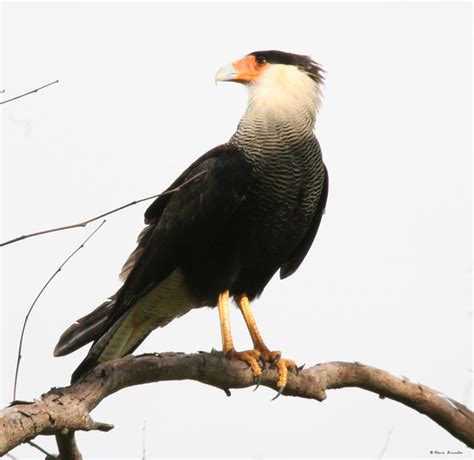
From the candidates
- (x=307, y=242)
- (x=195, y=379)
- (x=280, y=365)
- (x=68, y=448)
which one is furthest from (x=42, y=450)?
(x=307, y=242)

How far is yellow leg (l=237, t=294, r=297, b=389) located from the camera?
4.64m

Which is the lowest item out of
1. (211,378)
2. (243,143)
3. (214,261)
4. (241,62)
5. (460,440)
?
(460,440)

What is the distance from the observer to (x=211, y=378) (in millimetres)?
4230

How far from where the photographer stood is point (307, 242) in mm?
5543

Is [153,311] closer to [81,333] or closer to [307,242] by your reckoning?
[81,333]

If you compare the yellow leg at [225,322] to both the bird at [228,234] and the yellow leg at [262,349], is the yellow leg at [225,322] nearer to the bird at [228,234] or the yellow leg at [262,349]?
the bird at [228,234]

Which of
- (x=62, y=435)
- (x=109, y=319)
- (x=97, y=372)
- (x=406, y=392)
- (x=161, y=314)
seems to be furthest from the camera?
(x=161, y=314)

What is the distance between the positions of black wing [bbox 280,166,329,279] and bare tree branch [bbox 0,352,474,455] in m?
1.08

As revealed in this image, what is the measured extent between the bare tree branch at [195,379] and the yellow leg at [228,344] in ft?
0.17

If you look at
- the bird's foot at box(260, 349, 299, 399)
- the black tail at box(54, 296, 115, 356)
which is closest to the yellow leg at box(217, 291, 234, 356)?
the bird's foot at box(260, 349, 299, 399)

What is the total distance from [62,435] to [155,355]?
0.70 metres

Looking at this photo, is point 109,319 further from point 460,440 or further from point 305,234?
point 460,440

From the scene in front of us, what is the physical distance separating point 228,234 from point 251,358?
67 centimetres

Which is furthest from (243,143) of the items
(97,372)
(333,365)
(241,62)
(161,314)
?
(97,372)
